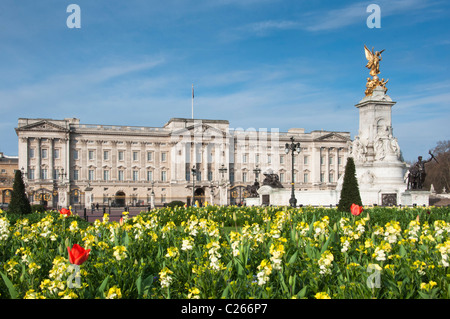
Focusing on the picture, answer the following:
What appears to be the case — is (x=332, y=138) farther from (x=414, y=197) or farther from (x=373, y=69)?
(x=414, y=197)

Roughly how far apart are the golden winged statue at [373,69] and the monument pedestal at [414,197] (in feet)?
25.7

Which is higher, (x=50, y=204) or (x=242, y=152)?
(x=242, y=152)

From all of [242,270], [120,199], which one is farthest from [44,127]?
[242,270]

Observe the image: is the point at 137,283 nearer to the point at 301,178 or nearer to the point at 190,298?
the point at 190,298

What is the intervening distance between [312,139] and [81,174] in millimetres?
46265

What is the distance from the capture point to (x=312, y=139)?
9188cm

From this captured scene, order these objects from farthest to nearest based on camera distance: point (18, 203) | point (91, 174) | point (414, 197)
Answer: point (91, 174), point (414, 197), point (18, 203)

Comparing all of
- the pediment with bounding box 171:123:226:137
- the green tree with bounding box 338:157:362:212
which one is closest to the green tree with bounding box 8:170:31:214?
the green tree with bounding box 338:157:362:212

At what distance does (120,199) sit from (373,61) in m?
60.5

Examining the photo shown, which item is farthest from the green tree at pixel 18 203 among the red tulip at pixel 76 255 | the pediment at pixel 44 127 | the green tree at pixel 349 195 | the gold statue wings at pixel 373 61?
the pediment at pixel 44 127

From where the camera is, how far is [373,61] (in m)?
31.9

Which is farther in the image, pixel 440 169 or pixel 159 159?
pixel 159 159

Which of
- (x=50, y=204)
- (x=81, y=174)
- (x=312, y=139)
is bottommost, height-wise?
(x=50, y=204)

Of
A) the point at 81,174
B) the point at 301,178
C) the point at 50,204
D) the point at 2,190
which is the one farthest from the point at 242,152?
the point at 2,190
